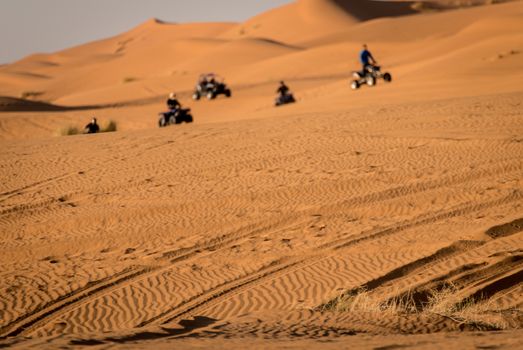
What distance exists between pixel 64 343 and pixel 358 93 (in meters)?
23.9

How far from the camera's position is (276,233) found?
1023cm

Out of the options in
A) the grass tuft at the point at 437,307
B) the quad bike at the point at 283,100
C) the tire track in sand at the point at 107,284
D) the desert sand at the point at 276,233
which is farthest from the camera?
the quad bike at the point at 283,100

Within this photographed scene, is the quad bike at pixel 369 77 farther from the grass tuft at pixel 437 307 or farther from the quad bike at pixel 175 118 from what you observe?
the grass tuft at pixel 437 307

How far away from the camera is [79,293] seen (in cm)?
836

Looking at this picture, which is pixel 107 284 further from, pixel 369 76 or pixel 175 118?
pixel 369 76

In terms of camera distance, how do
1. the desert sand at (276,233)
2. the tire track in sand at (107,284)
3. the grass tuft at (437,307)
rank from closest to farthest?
the desert sand at (276,233) < the grass tuft at (437,307) < the tire track in sand at (107,284)

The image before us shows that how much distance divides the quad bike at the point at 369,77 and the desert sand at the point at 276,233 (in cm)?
908

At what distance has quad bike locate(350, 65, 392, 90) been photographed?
28989 mm

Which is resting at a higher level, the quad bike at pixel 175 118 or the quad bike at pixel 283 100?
the quad bike at pixel 283 100

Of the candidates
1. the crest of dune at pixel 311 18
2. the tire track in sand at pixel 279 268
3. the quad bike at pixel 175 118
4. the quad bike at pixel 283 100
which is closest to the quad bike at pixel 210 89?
the quad bike at pixel 283 100

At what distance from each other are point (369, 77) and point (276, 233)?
1991 cm

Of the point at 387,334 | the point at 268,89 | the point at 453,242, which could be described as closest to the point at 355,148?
the point at 453,242

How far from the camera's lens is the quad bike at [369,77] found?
28989 millimetres

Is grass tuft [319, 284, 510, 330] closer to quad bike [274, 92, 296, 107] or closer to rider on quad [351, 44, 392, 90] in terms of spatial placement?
rider on quad [351, 44, 392, 90]
